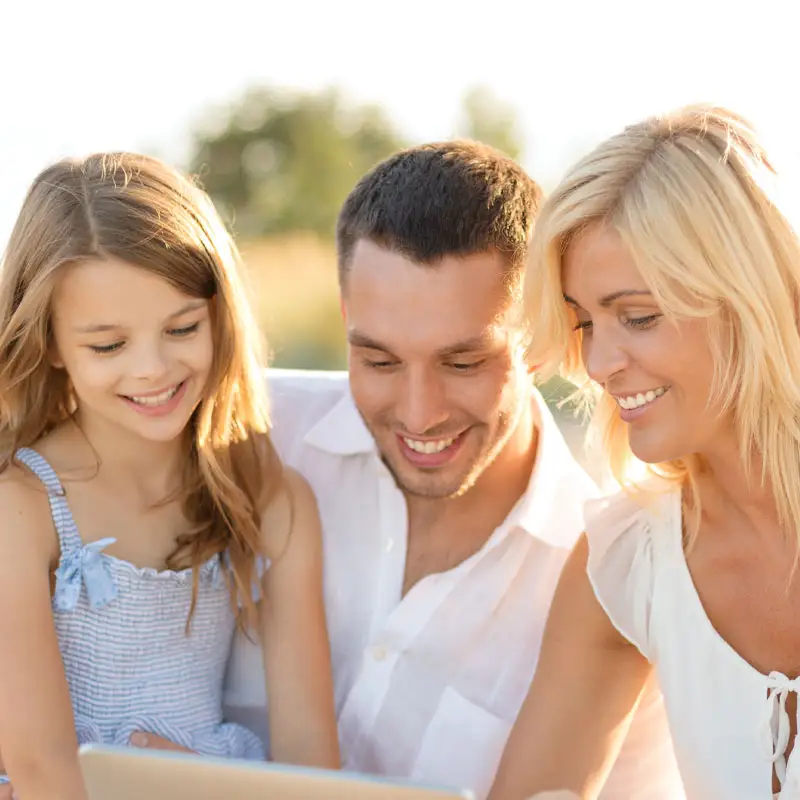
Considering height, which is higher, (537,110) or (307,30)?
(307,30)

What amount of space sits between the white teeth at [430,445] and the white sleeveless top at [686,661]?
0.41 meters

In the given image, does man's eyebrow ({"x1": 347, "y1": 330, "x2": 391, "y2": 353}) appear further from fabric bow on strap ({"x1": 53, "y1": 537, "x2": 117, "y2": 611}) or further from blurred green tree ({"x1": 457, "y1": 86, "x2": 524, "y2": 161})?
blurred green tree ({"x1": 457, "y1": 86, "x2": 524, "y2": 161})

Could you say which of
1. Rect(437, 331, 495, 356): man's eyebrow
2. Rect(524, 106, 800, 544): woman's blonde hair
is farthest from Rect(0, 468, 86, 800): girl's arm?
Rect(524, 106, 800, 544): woman's blonde hair

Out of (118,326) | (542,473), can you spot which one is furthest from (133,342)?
(542,473)

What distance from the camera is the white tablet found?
5.50ft

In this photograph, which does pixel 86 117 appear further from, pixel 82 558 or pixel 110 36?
pixel 82 558

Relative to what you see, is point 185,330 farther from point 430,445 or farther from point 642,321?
point 642,321

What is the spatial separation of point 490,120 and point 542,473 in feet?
45.8

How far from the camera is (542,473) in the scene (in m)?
3.01

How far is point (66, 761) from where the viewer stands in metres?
2.58

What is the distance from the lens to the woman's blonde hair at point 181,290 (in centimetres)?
269

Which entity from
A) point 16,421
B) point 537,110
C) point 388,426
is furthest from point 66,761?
point 537,110

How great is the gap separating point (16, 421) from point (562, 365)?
1213 millimetres

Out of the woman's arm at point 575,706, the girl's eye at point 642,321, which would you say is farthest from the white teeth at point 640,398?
the woman's arm at point 575,706
